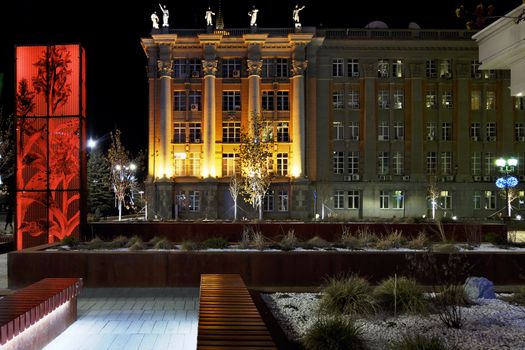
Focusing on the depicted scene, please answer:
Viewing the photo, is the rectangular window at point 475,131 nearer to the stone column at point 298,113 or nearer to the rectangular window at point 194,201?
the stone column at point 298,113

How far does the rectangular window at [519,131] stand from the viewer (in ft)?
187

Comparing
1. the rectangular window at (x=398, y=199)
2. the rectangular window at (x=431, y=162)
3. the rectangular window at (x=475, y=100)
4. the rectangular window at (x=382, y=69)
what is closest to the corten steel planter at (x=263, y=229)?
the rectangular window at (x=398, y=199)

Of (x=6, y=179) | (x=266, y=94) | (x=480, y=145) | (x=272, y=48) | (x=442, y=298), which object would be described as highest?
(x=272, y=48)

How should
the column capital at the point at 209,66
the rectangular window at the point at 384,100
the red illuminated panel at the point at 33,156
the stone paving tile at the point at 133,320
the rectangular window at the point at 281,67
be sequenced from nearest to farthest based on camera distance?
the stone paving tile at the point at 133,320, the red illuminated panel at the point at 33,156, the column capital at the point at 209,66, the rectangular window at the point at 281,67, the rectangular window at the point at 384,100

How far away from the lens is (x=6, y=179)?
3434 cm

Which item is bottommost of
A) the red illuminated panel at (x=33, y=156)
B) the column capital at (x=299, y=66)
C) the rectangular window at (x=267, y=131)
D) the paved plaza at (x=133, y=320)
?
the paved plaza at (x=133, y=320)

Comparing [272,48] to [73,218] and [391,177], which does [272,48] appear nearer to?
[391,177]

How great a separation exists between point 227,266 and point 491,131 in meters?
48.8

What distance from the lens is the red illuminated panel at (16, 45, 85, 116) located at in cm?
2048

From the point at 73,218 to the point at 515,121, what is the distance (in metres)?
48.1

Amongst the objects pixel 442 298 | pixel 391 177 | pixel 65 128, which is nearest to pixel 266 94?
pixel 391 177

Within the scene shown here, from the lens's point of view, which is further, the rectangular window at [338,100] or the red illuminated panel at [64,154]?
the rectangular window at [338,100]

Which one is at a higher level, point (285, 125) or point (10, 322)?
point (285, 125)

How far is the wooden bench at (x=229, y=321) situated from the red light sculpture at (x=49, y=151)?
36.8 feet
